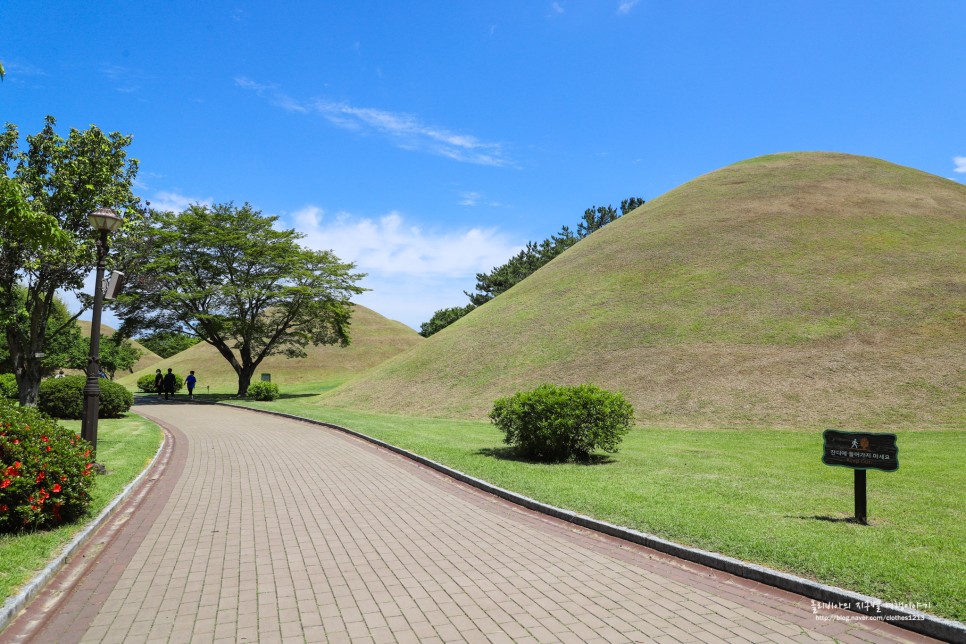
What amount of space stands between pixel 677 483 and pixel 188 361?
76356 millimetres

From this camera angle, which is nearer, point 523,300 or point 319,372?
point 523,300

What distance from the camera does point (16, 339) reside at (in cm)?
1592

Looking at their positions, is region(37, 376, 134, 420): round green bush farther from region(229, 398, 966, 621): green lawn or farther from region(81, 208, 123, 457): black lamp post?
region(229, 398, 966, 621): green lawn

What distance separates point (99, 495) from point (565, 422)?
9.09 meters

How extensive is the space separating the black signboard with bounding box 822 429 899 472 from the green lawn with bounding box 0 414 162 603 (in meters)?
9.49

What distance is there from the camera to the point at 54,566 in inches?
235

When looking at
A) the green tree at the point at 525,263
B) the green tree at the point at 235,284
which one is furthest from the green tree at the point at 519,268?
the green tree at the point at 235,284

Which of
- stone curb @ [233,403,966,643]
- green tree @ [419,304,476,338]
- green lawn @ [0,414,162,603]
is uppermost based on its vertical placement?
green tree @ [419,304,476,338]

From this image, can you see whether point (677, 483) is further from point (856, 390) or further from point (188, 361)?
point (188, 361)

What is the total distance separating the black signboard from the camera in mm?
7494

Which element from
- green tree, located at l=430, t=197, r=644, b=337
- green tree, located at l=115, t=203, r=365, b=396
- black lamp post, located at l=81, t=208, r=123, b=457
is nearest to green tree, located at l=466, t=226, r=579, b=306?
green tree, located at l=430, t=197, r=644, b=337

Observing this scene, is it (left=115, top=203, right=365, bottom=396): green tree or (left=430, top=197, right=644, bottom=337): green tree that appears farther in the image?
(left=430, top=197, right=644, bottom=337): green tree

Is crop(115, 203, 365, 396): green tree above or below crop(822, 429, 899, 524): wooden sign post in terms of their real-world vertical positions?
above

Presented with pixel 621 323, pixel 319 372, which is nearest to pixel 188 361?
pixel 319 372
